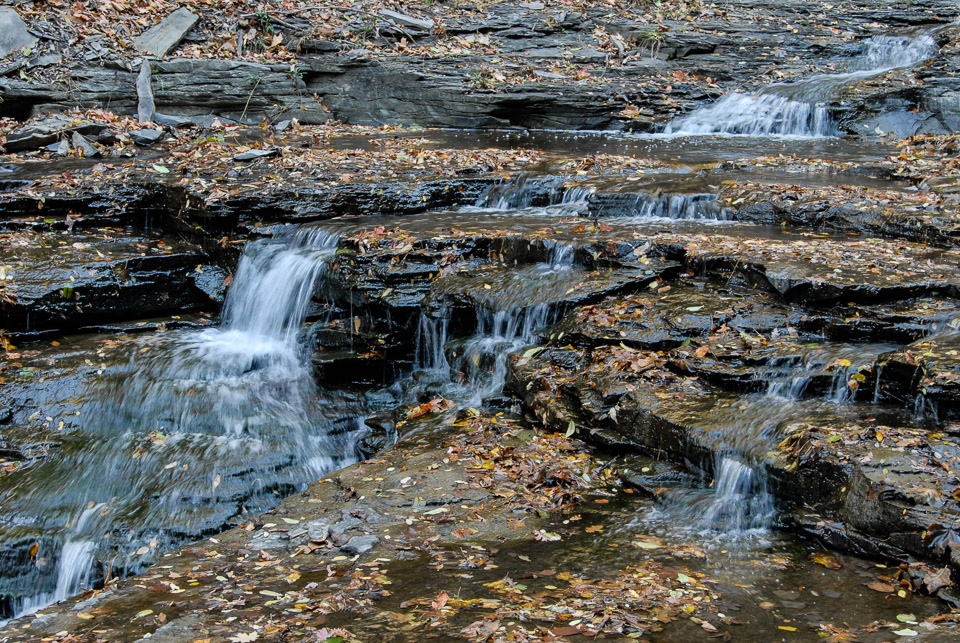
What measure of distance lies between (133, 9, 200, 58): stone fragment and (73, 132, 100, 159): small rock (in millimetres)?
3371

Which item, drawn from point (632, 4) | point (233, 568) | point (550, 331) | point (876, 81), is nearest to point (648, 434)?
point (550, 331)

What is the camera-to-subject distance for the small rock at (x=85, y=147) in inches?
449

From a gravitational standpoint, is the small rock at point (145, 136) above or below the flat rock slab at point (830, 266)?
above

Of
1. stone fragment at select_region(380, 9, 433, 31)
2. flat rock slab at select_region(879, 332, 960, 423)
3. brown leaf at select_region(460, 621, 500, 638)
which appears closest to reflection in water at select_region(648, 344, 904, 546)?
flat rock slab at select_region(879, 332, 960, 423)

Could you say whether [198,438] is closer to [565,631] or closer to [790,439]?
[565,631]

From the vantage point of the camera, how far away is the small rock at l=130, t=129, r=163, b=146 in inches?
474

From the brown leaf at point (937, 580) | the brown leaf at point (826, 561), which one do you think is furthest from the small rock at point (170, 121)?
the brown leaf at point (937, 580)

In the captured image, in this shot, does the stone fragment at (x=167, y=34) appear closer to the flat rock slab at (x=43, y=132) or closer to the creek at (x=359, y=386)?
the flat rock slab at (x=43, y=132)

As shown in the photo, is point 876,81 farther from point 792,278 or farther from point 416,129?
point 792,278

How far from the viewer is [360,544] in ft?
16.0

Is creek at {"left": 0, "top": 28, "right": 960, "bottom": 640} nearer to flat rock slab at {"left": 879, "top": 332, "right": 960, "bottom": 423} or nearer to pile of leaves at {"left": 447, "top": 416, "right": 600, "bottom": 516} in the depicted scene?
flat rock slab at {"left": 879, "top": 332, "right": 960, "bottom": 423}

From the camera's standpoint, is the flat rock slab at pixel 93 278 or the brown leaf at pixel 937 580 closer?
the brown leaf at pixel 937 580

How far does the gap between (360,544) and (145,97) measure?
1145 centimetres

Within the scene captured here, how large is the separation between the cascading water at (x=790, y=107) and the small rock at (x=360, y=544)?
10915mm
